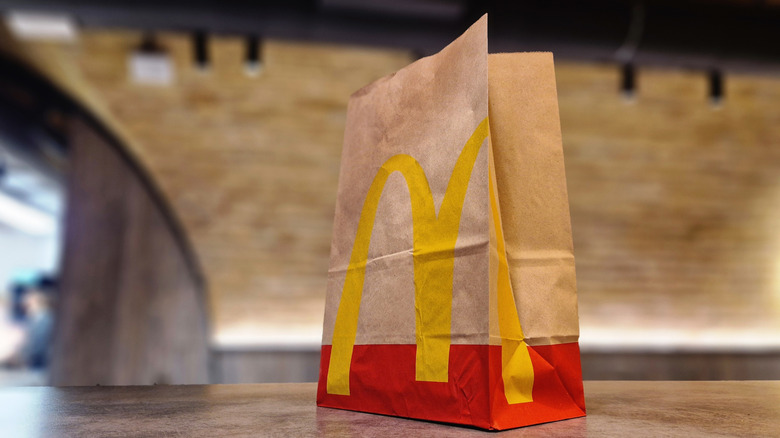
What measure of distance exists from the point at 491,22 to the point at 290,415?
1904 millimetres

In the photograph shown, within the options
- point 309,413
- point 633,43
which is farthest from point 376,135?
point 633,43

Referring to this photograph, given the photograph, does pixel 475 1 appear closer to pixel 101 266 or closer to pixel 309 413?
pixel 309 413

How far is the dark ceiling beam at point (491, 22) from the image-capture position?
7.73 ft

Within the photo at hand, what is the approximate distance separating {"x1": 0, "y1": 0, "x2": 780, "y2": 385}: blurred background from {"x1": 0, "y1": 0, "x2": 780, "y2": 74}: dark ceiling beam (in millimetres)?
14

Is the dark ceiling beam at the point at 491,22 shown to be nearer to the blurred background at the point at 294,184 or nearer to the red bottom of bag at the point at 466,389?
the blurred background at the point at 294,184

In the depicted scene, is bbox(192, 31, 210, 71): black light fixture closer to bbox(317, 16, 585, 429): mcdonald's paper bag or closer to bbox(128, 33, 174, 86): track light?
bbox(128, 33, 174, 86): track light

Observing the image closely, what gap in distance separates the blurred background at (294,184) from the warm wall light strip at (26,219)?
5.08m

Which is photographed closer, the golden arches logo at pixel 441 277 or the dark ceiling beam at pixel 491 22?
the golden arches logo at pixel 441 277

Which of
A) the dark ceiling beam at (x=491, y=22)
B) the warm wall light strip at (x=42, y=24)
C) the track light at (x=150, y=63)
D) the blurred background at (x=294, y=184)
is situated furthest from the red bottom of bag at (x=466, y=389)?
the track light at (x=150, y=63)

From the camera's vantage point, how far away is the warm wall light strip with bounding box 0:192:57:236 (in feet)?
32.3

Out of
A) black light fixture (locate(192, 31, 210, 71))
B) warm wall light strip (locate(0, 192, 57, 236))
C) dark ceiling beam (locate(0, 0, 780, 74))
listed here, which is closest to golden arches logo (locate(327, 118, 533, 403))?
dark ceiling beam (locate(0, 0, 780, 74))

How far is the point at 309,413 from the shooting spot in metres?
0.82

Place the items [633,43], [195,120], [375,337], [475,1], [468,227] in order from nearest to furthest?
1. [468,227]
2. [375,337]
3. [475,1]
4. [633,43]
5. [195,120]

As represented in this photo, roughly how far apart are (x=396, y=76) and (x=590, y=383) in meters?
0.82
